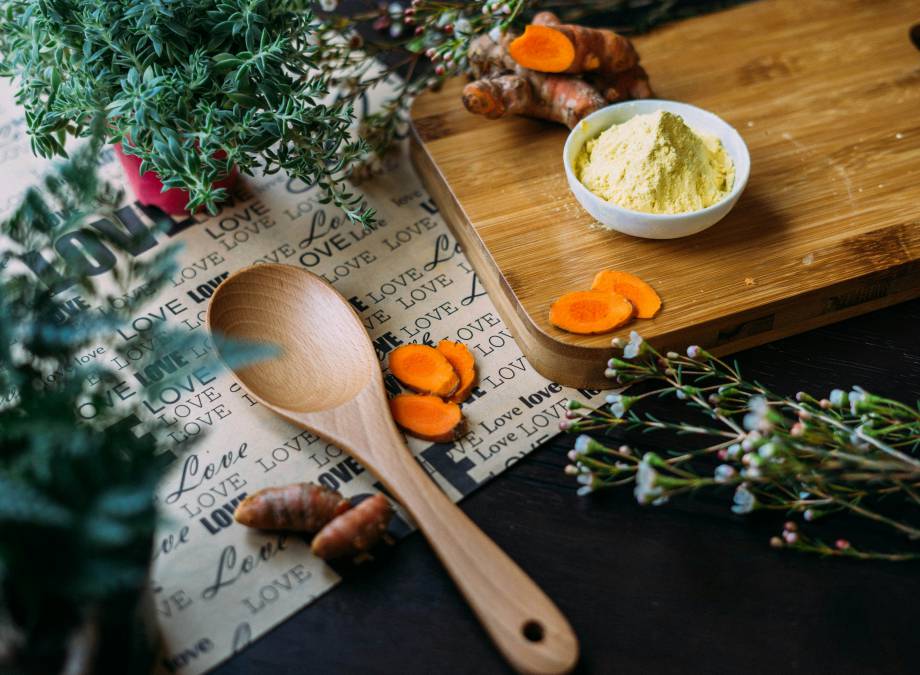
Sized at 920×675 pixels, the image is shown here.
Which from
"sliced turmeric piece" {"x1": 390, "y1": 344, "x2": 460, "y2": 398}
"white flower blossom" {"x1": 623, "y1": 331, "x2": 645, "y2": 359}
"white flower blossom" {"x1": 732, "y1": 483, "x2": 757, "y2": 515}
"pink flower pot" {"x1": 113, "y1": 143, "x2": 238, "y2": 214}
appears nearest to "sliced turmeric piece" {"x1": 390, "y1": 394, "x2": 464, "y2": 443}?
"sliced turmeric piece" {"x1": 390, "y1": 344, "x2": 460, "y2": 398}

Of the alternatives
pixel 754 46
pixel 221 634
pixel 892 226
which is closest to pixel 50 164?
pixel 221 634

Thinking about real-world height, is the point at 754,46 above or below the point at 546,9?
below

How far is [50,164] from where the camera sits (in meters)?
1.66

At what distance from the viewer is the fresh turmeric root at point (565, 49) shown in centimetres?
156

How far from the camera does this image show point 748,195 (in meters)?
1.53

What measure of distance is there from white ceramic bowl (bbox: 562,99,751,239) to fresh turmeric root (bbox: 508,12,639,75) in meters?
0.12

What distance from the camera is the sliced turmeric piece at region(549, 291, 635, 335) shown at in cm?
132

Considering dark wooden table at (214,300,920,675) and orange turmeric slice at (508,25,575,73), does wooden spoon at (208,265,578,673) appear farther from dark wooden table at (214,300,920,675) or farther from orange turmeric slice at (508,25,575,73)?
orange turmeric slice at (508,25,575,73)

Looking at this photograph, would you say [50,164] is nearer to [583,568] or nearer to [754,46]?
[583,568]

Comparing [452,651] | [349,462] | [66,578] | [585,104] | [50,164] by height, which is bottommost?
[452,651]

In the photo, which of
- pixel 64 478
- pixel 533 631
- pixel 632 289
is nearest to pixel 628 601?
pixel 533 631

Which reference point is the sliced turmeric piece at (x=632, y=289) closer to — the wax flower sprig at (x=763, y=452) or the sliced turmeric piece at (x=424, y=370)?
the wax flower sprig at (x=763, y=452)

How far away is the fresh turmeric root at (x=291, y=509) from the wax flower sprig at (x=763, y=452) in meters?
0.35

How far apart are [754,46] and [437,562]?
1.31 metres
